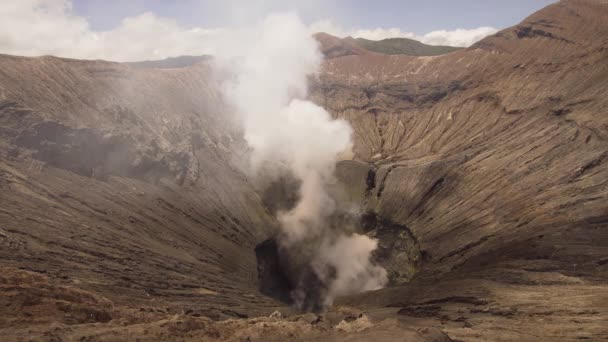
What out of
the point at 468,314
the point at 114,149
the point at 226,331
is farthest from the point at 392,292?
the point at 114,149

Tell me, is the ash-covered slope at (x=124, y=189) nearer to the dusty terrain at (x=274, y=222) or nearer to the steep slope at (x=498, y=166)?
the dusty terrain at (x=274, y=222)

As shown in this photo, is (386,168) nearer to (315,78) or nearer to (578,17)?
(315,78)

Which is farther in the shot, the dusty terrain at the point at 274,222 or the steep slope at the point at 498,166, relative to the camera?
the steep slope at the point at 498,166

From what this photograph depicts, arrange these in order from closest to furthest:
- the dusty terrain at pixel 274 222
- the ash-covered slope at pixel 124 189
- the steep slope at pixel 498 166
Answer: the dusty terrain at pixel 274 222
the ash-covered slope at pixel 124 189
the steep slope at pixel 498 166

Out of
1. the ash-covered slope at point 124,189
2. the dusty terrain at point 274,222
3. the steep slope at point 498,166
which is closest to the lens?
the dusty terrain at point 274,222

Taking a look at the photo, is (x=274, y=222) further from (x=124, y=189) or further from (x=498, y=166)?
(x=498, y=166)

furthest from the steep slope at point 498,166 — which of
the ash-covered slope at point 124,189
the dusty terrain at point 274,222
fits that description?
the ash-covered slope at point 124,189

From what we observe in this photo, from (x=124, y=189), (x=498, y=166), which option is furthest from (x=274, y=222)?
(x=498, y=166)

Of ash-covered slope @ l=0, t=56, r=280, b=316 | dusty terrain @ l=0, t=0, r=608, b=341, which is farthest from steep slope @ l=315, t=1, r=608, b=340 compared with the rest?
ash-covered slope @ l=0, t=56, r=280, b=316

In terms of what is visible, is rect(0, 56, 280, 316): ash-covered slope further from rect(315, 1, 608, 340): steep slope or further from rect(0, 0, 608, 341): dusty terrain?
rect(315, 1, 608, 340): steep slope
